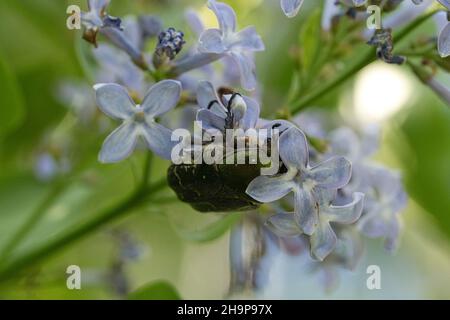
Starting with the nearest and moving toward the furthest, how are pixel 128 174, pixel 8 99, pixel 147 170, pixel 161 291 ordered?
1. pixel 147 170
2. pixel 161 291
3. pixel 8 99
4. pixel 128 174

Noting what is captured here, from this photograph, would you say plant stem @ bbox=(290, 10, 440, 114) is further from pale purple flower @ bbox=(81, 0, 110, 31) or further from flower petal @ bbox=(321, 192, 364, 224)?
pale purple flower @ bbox=(81, 0, 110, 31)

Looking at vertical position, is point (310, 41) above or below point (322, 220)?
above

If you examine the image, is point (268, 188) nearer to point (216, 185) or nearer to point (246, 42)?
point (216, 185)

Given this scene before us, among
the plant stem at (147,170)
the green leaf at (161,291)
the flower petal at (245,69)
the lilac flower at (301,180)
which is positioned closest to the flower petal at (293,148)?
the lilac flower at (301,180)

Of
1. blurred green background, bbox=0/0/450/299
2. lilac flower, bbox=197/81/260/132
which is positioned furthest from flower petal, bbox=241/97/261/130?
blurred green background, bbox=0/0/450/299

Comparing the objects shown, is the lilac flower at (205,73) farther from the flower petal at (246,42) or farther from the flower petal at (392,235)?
the flower petal at (392,235)

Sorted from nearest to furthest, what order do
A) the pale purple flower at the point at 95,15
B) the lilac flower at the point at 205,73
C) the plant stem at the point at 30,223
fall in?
the pale purple flower at the point at 95,15
the lilac flower at the point at 205,73
the plant stem at the point at 30,223

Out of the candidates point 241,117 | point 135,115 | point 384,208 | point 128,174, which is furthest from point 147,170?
point 128,174
